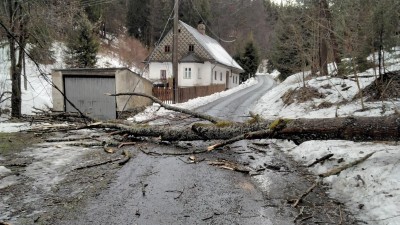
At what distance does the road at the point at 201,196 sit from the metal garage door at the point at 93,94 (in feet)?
31.9

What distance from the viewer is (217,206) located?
4.73 m

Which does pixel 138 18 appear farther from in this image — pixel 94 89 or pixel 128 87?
pixel 94 89

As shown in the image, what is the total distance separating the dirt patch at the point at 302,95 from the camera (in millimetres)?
13901

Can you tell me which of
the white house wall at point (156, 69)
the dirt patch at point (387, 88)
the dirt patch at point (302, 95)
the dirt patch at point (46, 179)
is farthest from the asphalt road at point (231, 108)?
the white house wall at point (156, 69)

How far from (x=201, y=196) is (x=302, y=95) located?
10.7 m

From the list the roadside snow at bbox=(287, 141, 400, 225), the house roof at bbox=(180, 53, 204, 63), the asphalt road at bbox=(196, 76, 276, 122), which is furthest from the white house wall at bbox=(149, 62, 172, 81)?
the roadside snow at bbox=(287, 141, 400, 225)

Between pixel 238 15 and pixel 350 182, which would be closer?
pixel 350 182

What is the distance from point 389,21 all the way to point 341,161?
495cm

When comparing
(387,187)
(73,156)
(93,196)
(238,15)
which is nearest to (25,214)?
(93,196)

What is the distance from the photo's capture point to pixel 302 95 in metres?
14.5

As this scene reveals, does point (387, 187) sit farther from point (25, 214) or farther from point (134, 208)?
point (25, 214)

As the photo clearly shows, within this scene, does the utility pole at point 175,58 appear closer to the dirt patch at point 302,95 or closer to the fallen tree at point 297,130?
the dirt patch at point 302,95

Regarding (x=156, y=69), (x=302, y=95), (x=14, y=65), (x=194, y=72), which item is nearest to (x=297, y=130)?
(x=302, y=95)

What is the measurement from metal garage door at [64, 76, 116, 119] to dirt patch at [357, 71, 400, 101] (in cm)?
1164
